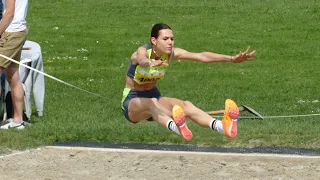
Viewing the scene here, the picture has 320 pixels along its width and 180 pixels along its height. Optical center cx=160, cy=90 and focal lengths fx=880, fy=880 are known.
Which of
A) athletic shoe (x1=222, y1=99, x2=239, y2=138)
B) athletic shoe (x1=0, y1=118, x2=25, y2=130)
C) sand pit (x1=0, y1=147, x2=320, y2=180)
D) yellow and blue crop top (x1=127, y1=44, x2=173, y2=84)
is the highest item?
yellow and blue crop top (x1=127, y1=44, x2=173, y2=84)

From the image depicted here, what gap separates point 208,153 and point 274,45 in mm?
9173

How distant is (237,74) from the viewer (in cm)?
1549

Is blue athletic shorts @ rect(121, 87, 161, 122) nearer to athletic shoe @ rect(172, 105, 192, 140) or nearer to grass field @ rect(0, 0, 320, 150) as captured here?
athletic shoe @ rect(172, 105, 192, 140)

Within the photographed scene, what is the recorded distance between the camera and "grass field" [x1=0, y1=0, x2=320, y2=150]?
1073 centimetres

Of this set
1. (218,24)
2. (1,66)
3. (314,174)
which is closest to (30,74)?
(1,66)

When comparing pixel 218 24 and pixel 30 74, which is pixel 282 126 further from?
pixel 218 24

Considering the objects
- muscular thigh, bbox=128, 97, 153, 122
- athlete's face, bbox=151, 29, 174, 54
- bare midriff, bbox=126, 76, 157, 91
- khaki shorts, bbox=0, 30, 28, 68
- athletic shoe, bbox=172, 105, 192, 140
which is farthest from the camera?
khaki shorts, bbox=0, 30, 28, 68

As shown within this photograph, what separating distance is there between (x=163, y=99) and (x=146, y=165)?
0.75m

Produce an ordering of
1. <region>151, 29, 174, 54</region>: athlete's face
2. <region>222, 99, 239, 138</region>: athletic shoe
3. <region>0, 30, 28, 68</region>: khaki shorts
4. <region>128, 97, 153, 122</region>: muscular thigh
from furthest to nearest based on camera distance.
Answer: <region>0, 30, 28, 68</region>: khaki shorts
<region>128, 97, 153, 122</region>: muscular thigh
<region>151, 29, 174, 54</region>: athlete's face
<region>222, 99, 239, 138</region>: athletic shoe

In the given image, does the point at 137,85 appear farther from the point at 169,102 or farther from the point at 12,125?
the point at 12,125

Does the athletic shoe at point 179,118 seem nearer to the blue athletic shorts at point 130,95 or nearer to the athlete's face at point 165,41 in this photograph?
the athlete's face at point 165,41

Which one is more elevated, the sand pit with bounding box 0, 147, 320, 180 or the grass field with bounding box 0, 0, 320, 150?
the grass field with bounding box 0, 0, 320, 150

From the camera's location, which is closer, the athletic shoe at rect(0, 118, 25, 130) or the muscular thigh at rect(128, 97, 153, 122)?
the muscular thigh at rect(128, 97, 153, 122)

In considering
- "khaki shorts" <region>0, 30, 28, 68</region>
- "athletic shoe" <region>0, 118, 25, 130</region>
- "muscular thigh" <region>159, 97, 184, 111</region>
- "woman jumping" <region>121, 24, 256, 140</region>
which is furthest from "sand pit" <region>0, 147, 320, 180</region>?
"khaki shorts" <region>0, 30, 28, 68</region>
